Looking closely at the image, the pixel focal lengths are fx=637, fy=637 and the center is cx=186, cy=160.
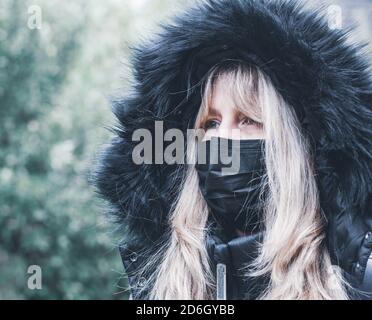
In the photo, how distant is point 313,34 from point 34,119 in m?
3.89

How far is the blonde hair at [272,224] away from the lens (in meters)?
2.08

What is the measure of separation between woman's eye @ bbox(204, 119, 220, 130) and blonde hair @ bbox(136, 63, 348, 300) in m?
0.02

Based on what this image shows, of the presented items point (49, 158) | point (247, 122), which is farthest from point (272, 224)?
point (49, 158)

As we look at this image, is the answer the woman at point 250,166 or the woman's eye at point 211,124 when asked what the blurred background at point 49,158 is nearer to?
the woman at point 250,166

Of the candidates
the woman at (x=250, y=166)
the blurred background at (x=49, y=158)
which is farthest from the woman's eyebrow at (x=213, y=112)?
the blurred background at (x=49, y=158)

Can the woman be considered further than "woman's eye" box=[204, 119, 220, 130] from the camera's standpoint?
No

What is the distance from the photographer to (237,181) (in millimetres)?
2232

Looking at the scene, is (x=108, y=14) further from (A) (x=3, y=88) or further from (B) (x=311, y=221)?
(B) (x=311, y=221)

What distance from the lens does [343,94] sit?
2025 mm

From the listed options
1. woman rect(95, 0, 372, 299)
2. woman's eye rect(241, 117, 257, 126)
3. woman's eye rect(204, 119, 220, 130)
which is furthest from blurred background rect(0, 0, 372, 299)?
woman's eye rect(241, 117, 257, 126)

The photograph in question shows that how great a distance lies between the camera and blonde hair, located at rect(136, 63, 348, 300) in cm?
208

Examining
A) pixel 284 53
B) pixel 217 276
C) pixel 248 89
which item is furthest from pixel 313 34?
pixel 217 276

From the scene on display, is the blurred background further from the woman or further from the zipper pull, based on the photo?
the zipper pull
